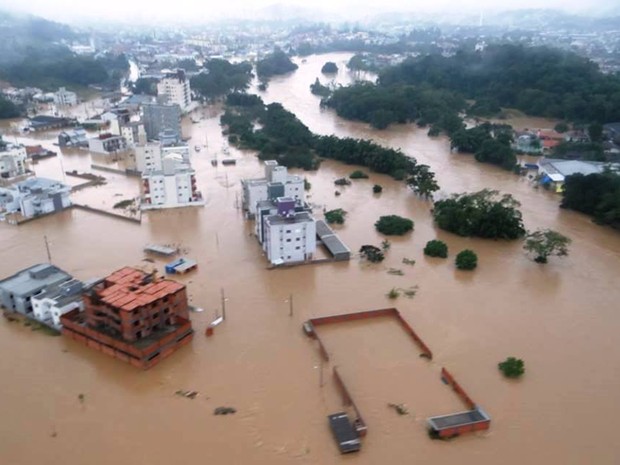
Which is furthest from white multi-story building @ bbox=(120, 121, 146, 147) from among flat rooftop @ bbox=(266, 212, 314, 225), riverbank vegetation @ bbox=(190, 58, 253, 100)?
flat rooftop @ bbox=(266, 212, 314, 225)

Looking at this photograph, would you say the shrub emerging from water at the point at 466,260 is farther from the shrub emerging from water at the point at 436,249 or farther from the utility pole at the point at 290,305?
the utility pole at the point at 290,305

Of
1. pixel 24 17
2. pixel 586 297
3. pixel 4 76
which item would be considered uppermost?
pixel 24 17

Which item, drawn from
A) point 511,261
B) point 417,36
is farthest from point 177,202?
point 417,36

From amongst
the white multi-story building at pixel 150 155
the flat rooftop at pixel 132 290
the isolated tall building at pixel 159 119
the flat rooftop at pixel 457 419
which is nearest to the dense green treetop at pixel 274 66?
the isolated tall building at pixel 159 119

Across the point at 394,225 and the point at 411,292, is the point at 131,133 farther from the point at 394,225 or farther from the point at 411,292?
the point at 411,292

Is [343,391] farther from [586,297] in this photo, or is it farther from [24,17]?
[24,17]

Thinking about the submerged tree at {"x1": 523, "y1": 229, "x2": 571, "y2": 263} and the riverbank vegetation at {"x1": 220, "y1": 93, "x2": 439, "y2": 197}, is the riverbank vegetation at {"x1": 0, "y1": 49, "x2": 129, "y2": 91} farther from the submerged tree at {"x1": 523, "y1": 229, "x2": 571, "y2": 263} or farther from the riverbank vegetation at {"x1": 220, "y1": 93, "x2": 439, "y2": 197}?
the submerged tree at {"x1": 523, "y1": 229, "x2": 571, "y2": 263}

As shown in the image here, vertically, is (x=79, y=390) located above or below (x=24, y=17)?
below
